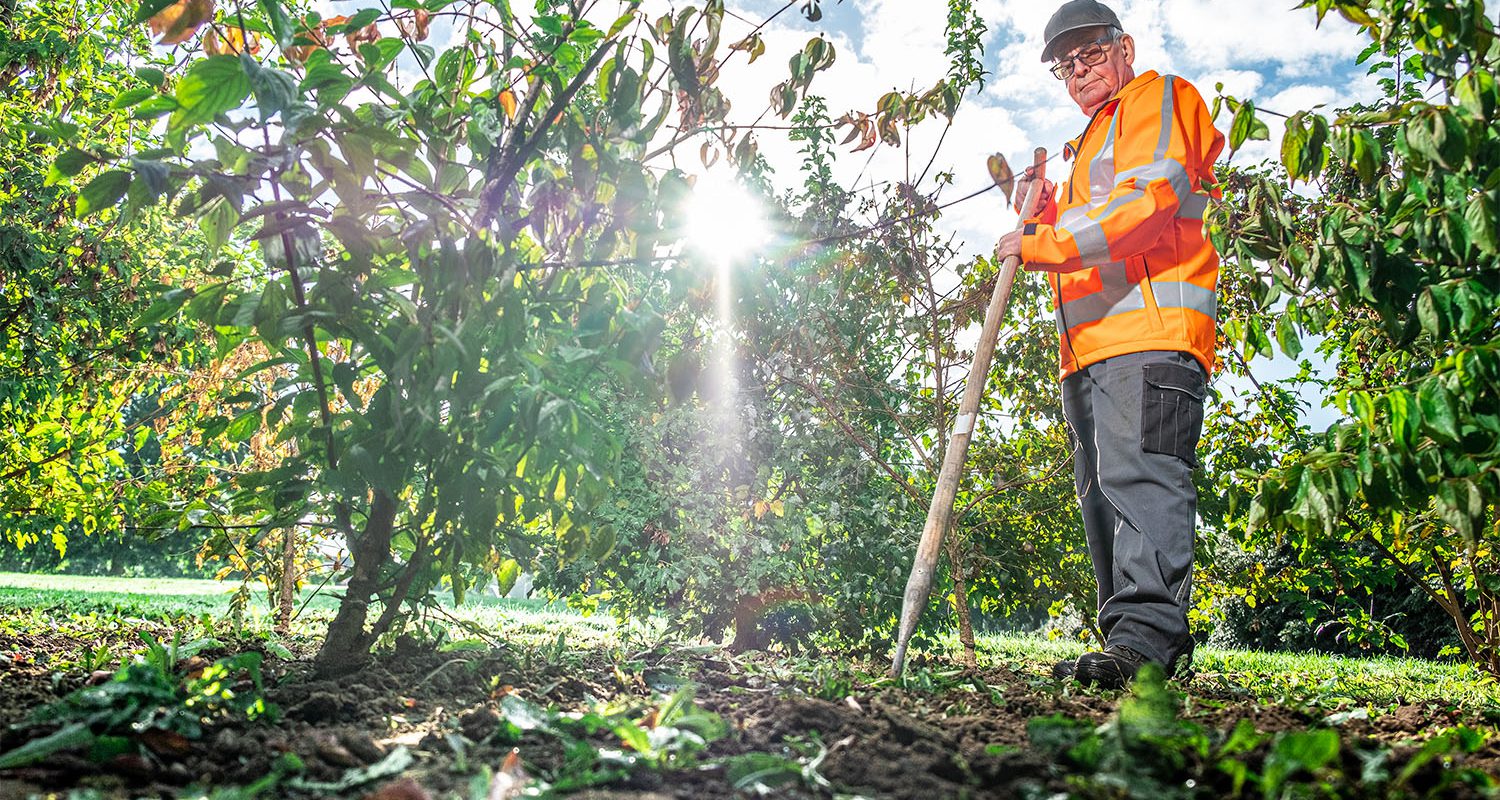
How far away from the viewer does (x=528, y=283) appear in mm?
2502

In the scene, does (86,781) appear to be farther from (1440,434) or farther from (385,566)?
(1440,434)

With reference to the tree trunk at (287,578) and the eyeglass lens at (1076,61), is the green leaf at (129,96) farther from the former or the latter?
the tree trunk at (287,578)

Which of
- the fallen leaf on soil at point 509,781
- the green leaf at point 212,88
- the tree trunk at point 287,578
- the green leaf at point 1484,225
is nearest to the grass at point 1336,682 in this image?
the green leaf at point 1484,225

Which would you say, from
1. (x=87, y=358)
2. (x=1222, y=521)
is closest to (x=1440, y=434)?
(x=1222, y=521)

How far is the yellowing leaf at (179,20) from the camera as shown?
6.62 ft

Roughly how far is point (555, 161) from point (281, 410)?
1.03 metres

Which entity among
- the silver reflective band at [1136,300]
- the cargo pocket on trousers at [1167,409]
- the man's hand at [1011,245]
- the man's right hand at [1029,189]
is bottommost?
the cargo pocket on trousers at [1167,409]

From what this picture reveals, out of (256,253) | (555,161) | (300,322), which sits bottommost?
(300,322)

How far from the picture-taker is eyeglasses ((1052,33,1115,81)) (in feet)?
11.4

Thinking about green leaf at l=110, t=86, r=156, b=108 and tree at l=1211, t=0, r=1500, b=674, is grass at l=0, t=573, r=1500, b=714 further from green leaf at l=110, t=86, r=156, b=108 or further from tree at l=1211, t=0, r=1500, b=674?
green leaf at l=110, t=86, r=156, b=108

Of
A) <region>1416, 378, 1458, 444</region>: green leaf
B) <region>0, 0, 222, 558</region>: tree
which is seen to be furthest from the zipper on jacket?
<region>0, 0, 222, 558</region>: tree

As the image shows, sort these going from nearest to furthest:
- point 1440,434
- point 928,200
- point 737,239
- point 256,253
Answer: point 1440,434, point 737,239, point 928,200, point 256,253

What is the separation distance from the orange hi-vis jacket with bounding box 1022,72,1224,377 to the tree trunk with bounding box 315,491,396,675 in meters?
2.27

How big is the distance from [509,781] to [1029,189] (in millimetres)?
3017
